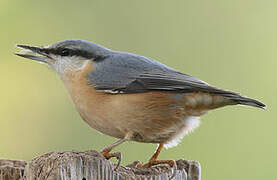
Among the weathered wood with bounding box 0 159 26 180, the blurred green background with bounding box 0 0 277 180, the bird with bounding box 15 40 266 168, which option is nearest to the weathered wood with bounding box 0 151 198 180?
the weathered wood with bounding box 0 159 26 180

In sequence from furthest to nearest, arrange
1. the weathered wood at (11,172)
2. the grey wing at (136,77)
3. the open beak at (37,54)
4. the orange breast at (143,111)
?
the open beak at (37,54) → the grey wing at (136,77) → the orange breast at (143,111) → the weathered wood at (11,172)

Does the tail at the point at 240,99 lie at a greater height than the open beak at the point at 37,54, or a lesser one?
lesser

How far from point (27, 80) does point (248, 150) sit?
3082mm

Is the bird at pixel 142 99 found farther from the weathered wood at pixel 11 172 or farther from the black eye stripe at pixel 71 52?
the weathered wood at pixel 11 172

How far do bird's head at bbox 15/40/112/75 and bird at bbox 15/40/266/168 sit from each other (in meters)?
0.05

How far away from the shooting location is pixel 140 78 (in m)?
4.16

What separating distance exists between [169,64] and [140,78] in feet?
7.32

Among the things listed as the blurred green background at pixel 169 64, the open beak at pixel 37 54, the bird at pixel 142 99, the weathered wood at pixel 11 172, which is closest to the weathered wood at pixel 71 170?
the weathered wood at pixel 11 172

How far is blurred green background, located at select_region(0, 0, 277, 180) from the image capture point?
5.72 m

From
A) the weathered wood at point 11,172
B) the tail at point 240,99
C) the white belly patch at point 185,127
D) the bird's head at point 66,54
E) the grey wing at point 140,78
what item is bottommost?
the weathered wood at point 11,172

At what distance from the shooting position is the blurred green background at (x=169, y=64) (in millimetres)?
5719

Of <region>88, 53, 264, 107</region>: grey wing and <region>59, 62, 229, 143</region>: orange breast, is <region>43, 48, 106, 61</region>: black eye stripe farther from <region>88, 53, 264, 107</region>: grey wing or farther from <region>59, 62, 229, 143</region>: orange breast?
<region>59, 62, 229, 143</region>: orange breast

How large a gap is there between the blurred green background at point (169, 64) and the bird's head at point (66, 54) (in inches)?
58.3

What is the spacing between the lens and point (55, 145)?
590 cm
